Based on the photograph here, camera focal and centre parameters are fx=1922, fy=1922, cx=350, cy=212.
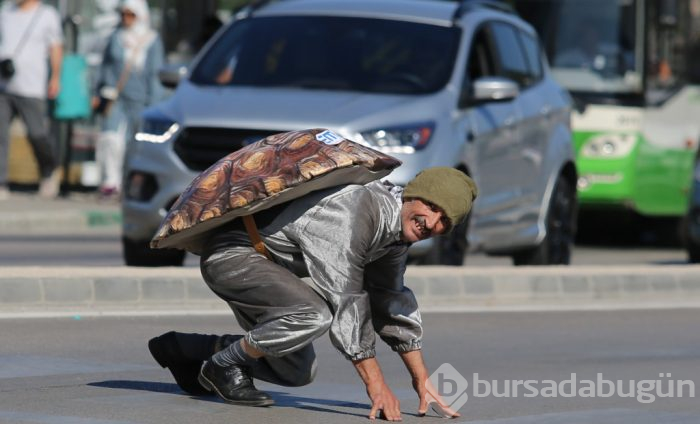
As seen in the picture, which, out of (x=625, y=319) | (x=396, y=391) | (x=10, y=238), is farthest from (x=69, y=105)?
(x=396, y=391)

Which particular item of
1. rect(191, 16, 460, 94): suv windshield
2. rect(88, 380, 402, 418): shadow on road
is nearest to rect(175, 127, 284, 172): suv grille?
rect(191, 16, 460, 94): suv windshield

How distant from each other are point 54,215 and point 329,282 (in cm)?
1085

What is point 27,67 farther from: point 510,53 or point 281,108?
point 281,108

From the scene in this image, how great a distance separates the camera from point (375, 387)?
677cm

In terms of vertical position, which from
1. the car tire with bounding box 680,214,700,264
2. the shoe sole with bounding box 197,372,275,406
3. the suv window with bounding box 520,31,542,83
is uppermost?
the shoe sole with bounding box 197,372,275,406

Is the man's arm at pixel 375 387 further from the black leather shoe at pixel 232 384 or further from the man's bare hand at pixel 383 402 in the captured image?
the black leather shoe at pixel 232 384

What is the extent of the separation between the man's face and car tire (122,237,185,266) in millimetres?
5891

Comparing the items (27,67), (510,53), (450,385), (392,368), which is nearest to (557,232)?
(510,53)

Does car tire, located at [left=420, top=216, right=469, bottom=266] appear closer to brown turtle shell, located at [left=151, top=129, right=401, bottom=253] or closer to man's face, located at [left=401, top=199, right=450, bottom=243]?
brown turtle shell, located at [left=151, top=129, right=401, bottom=253]

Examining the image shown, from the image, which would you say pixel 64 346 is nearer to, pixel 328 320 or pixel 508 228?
pixel 328 320

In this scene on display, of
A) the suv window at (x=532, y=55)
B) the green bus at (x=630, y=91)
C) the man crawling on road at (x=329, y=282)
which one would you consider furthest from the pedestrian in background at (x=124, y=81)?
the man crawling on road at (x=329, y=282)

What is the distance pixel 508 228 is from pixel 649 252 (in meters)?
5.44

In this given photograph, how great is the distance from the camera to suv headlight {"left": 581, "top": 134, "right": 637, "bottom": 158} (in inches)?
715

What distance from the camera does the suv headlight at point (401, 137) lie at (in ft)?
38.2
